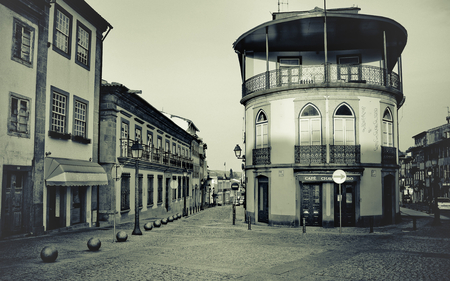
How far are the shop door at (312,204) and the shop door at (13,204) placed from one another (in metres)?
13.4

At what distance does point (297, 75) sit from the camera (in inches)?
Answer: 849

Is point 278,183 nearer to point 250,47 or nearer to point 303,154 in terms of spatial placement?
point 303,154

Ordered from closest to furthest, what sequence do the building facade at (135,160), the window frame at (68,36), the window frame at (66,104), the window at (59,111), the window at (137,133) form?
1. the window frame at (66,104)
2. the window frame at (68,36)
3. the window at (59,111)
4. the building facade at (135,160)
5. the window at (137,133)

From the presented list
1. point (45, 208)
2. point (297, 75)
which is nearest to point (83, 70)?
point (45, 208)

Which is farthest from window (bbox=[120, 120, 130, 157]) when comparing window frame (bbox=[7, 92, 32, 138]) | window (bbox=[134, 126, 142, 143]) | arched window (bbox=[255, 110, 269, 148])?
window frame (bbox=[7, 92, 32, 138])

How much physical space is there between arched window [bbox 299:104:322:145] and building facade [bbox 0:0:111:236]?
10.8 metres

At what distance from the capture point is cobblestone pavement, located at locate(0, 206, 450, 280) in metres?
8.77

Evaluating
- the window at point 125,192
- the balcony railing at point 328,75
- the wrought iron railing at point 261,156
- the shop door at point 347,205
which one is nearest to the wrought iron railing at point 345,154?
the shop door at point 347,205

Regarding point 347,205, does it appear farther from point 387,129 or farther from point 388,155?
point 387,129

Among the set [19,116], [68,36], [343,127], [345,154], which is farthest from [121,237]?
[343,127]

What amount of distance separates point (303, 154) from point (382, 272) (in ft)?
39.4

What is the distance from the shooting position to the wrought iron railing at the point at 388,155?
70.5 ft

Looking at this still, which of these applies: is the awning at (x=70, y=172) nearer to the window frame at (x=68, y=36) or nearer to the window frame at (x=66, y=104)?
the window frame at (x=66, y=104)

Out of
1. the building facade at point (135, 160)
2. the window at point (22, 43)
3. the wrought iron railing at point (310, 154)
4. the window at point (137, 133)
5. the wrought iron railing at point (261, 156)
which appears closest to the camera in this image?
the window at point (22, 43)
